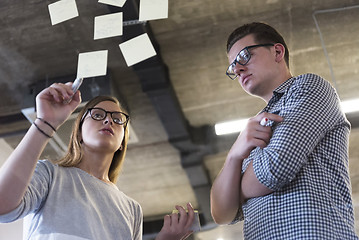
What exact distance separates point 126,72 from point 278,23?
1038 millimetres

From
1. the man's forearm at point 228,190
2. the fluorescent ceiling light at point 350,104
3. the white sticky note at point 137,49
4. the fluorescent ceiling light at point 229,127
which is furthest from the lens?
the fluorescent ceiling light at point 229,127

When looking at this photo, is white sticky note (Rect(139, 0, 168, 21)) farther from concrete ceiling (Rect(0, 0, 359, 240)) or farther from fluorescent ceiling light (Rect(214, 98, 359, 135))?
fluorescent ceiling light (Rect(214, 98, 359, 135))

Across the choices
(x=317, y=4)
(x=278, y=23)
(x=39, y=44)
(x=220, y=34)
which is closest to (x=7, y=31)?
(x=39, y=44)

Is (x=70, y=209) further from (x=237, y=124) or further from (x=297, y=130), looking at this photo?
(x=237, y=124)

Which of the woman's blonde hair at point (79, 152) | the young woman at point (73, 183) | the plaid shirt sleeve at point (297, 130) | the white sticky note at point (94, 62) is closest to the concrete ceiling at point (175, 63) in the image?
the white sticky note at point (94, 62)

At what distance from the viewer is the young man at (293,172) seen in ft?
2.78

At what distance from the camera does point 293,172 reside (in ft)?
2.80

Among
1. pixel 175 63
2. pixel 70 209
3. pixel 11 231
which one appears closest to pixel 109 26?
pixel 70 209

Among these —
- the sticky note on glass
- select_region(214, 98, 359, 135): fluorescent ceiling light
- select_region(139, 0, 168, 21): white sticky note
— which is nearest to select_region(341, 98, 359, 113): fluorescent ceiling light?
select_region(214, 98, 359, 135): fluorescent ceiling light

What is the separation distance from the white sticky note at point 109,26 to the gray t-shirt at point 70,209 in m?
0.66

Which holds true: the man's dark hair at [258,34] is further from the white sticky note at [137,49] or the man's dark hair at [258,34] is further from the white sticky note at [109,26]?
the white sticky note at [109,26]

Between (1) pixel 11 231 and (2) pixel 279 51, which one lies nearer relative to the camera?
(2) pixel 279 51

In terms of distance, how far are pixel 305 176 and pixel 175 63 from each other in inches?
81.6

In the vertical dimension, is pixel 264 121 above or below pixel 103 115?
above
